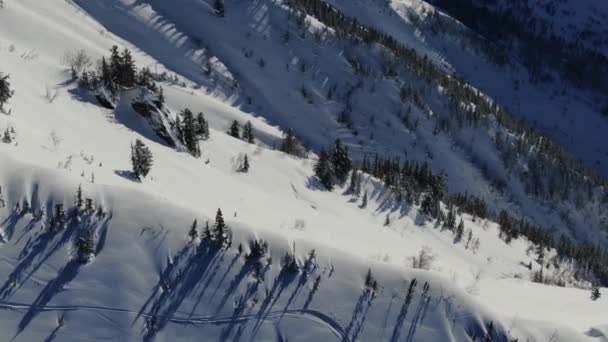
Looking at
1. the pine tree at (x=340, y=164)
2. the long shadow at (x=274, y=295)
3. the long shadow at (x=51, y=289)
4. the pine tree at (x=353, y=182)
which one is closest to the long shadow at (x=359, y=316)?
the long shadow at (x=274, y=295)

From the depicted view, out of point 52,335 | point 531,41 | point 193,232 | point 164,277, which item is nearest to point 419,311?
point 193,232

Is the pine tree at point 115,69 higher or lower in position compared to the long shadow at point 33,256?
higher

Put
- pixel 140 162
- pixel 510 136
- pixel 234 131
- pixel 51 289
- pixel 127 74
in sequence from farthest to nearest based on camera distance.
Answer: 1. pixel 510 136
2. pixel 234 131
3. pixel 127 74
4. pixel 140 162
5. pixel 51 289

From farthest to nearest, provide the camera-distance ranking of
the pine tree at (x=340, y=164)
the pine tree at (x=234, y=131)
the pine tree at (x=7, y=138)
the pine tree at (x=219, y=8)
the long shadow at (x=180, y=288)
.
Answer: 1. the pine tree at (x=219, y=8)
2. the pine tree at (x=234, y=131)
3. the pine tree at (x=340, y=164)
4. the pine tree at (x=7, y=138)
5. the long shadow at (x=180, y=288)

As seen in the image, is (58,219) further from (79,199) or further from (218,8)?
(218,8)

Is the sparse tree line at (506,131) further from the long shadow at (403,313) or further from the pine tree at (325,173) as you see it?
the long shadow at (403,313)

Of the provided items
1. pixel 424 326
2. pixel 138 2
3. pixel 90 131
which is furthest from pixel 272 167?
pixel 138 2
